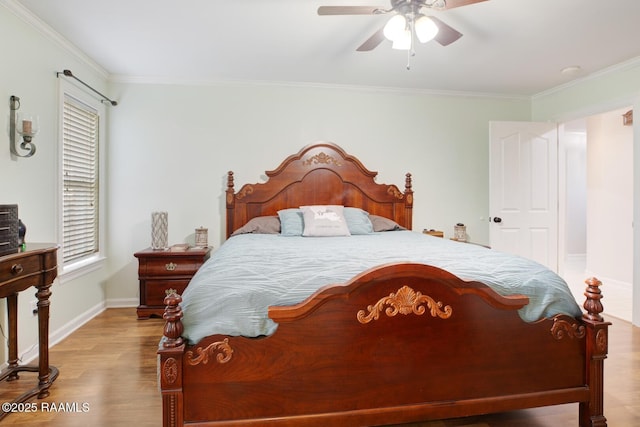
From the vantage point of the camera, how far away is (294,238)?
3203mm

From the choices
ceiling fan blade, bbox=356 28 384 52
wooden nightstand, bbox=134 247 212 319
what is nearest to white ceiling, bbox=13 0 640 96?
ceiling fan blade, bbox=356 28 384 52

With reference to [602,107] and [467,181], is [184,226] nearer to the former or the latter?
[467,181]

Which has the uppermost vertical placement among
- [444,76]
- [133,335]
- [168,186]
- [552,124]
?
[444,76]

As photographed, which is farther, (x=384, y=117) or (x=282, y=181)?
(x=384, y=117)

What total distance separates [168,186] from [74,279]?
121 centimetres

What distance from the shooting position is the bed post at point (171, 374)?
1.40m

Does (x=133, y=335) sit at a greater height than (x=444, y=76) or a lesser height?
lesser

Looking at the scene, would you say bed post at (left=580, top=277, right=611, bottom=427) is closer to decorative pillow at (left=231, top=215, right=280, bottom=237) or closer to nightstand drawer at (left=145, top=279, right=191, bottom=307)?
decorative pillow at (left=231, top=215, right=280, bottom=237)

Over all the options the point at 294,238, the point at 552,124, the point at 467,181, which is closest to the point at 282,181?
the point at 294,238

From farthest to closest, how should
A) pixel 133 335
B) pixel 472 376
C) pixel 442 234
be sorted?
pixel 442 234
pixel 133 335
pixel 472 376

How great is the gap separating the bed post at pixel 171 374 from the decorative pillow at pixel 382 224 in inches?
103

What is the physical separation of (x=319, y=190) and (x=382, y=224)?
0.76 metres

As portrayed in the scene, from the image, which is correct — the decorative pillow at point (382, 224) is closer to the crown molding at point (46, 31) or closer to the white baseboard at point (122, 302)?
the white baseboard at point (122, 302)

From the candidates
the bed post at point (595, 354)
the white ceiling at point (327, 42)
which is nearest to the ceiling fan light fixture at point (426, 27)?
the white ceiling at point (327, 42)
